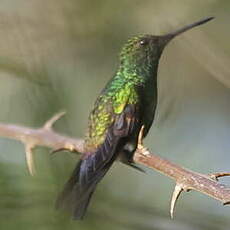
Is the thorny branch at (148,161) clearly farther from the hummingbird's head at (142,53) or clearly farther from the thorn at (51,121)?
the hummingbird's head at (142,53)

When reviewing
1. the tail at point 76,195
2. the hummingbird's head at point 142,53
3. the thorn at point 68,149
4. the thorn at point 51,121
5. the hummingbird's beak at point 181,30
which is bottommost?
the tail at point 76,195

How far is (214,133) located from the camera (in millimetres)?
3309

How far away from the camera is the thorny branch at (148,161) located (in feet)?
5.92

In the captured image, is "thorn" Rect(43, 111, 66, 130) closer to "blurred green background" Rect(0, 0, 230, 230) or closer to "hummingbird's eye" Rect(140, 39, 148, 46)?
"blurred green background" Rect(0, 0, 230, 230)

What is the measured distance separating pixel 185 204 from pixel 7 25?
946mm

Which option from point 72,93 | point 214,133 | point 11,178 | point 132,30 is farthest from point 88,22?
point 11,178

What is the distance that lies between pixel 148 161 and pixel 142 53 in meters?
0.85

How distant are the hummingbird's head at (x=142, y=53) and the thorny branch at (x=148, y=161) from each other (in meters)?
0.39

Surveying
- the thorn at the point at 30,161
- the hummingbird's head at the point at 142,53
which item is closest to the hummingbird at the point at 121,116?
the hummingbird's head at the point at 142,53

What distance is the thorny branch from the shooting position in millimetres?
1804

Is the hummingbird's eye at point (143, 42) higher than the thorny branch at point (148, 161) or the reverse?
higher

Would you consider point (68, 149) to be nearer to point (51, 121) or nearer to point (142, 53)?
point (51, 121)

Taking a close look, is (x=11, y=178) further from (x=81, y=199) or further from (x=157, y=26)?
(x=157, y=26)

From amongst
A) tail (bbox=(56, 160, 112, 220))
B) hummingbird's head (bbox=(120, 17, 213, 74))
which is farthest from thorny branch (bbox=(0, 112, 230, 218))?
hummingbird's head (bbox=(120, 17, 213, 74))
